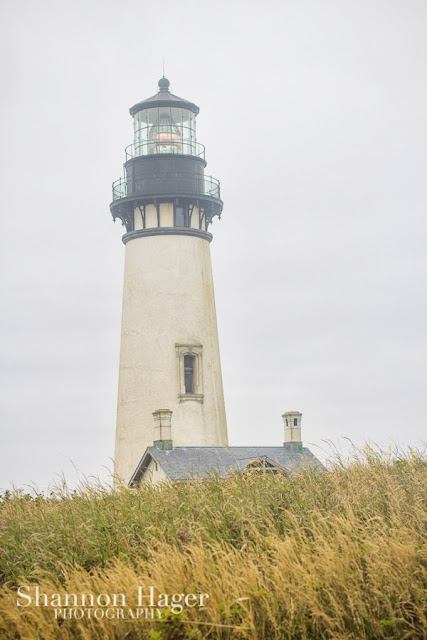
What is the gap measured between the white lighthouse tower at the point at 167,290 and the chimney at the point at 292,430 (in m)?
2.32

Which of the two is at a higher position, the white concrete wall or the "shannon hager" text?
the white concrete wall

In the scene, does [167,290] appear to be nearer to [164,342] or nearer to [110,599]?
[164,342]

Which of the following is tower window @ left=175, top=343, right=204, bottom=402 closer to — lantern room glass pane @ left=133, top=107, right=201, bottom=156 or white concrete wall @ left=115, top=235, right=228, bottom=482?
white concrete wall @ left=115, top=235, right=228, bottom=482

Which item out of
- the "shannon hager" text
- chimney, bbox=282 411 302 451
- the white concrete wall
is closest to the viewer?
the "shannon hager" text

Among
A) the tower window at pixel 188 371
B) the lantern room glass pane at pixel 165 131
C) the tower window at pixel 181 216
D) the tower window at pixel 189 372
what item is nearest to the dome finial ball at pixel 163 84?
the lantern room glass pane at pixel 165 131

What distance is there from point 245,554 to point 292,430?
23219 mm

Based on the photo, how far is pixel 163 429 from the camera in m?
28.5

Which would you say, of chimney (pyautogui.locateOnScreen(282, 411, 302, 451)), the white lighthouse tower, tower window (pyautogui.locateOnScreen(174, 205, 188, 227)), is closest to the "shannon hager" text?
the white lighthouse tower

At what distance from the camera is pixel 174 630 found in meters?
8.05

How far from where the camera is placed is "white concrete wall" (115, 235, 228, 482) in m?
29.6

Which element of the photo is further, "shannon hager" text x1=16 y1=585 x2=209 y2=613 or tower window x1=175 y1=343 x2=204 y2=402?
tower window x1=175 y1=343 x2=204 y2=402

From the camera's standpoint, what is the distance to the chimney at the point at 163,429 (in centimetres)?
2816

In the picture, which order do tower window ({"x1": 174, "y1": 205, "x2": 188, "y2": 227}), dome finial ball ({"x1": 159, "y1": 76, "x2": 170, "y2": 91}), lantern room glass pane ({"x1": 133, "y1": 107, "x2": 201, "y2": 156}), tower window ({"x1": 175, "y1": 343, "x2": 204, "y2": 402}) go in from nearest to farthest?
tower window ({"x1": 175, "y1": 343, "x2": 204, "y2": 402}), tower window ({"x1": 174, "y1": 205, "x2": 188, "y2": 227}), lantern room glass pane ({"x1": 133, "y1": 107, "x2": 201, "y2": 156}), dome finial ball ({"x1": 159, "y1": 76, "x2": 170, "y2": 91})

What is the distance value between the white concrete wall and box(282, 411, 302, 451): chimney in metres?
2.38
